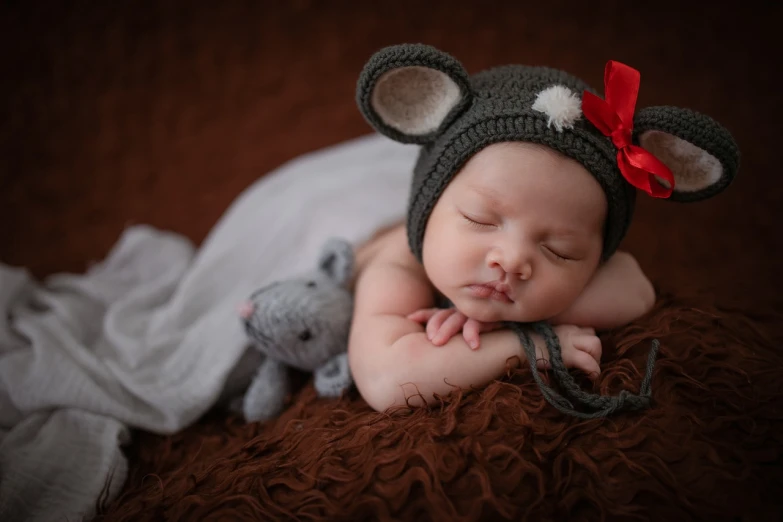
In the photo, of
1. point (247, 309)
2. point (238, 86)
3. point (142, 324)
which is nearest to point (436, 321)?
point (247, 309)

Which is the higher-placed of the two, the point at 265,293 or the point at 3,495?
the point at 265,293

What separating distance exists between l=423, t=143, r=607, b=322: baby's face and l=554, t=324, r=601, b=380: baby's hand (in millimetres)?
45

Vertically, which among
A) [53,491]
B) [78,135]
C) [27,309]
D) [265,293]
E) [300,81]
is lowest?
[53,491]

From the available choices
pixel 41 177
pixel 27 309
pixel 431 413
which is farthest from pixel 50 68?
pixel 431 413

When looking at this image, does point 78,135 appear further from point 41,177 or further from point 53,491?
point 53,491

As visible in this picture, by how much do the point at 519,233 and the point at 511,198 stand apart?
0.05 m

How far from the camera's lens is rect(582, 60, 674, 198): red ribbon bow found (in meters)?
0.78

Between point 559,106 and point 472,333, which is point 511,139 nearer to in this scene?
point 559,106

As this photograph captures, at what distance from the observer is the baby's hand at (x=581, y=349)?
811 mm

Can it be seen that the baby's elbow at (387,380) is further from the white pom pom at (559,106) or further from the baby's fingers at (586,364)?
the white pom pom at (559,106)

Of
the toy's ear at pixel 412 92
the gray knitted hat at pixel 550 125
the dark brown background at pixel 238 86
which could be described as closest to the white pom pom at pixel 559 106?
the gray knitted hat at pixel 550 125

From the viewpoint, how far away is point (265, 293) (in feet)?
3.15

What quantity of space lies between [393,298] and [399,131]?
0.85 ft

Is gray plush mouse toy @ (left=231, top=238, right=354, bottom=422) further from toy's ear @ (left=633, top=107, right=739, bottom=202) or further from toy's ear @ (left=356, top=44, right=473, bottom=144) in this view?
toy's ear @ (left=633, top=107, right=739, bottom=202)
